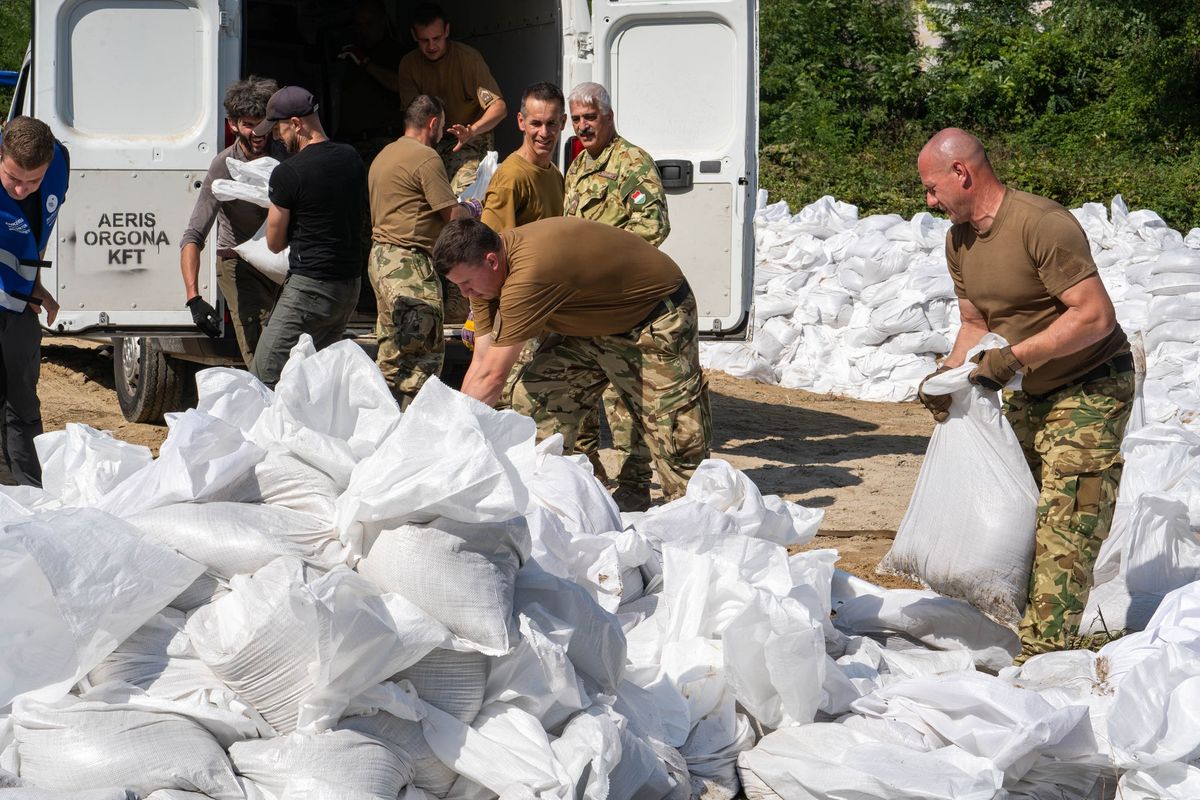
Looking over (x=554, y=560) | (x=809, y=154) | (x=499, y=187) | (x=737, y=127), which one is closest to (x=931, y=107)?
(x=809, y=154)

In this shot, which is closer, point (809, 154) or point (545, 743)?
point (545, 743)

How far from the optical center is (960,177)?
387 cm

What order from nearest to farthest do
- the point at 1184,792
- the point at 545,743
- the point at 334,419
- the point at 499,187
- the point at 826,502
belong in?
the point at 545,743, the point at 1184,792, the point at 334,419, the point at 499,187, the point at 826,502

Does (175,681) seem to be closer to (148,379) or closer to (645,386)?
(645,386)

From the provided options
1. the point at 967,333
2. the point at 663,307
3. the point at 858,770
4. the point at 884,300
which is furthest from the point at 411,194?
the point at 884,300

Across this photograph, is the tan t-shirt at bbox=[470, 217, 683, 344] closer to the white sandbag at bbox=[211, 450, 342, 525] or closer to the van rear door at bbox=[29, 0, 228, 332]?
the white sandbag at bbox=[211, 450, 342, 525]

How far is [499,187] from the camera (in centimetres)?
564

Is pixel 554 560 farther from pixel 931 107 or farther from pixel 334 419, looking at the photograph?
pixel 931 107

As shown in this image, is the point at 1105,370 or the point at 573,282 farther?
the point at 573,282

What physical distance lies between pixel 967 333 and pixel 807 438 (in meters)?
3.68

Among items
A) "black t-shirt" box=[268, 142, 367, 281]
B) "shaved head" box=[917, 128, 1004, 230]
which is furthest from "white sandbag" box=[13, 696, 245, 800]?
"black t-shirt" box=[268, 142, 367, 281]

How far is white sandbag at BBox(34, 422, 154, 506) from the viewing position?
3.32 meters

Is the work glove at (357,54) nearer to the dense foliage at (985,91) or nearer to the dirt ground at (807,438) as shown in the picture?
the dirt ground at (807,438)

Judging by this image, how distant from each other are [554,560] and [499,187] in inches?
92.9
